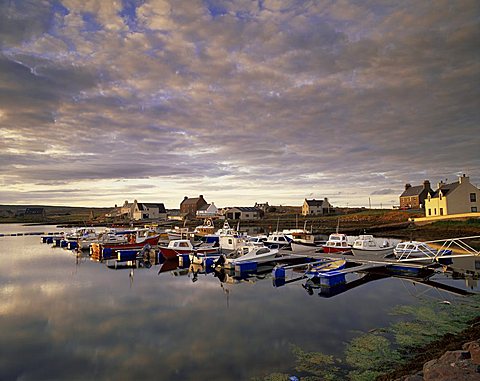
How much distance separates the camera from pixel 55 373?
12.0 meters

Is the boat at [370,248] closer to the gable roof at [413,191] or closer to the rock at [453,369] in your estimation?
the rock at [453,369]

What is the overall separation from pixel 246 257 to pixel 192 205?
94.5 metres

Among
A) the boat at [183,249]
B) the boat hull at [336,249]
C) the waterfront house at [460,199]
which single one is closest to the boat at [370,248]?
the boat hull at [336,249]

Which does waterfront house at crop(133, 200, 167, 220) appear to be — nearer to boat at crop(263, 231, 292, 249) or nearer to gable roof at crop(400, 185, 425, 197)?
gable roof at crop(400, 185, 425, 197)

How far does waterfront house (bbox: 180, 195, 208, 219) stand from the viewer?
12051cm

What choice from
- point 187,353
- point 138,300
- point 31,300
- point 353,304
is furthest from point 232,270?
point 187,353

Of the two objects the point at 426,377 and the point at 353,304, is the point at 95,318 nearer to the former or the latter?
the point at 353,304

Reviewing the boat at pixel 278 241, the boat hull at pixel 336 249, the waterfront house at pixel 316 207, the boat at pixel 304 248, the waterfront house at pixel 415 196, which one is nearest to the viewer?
the boat hull at pixel 336 249

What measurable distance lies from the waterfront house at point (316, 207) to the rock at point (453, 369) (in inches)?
3682

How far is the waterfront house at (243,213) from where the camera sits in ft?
343

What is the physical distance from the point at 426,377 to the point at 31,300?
22.5m

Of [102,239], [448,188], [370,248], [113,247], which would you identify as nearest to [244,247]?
[370,248]

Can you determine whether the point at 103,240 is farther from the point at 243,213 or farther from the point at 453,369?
the point at 243,213

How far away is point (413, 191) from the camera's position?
288 feet
